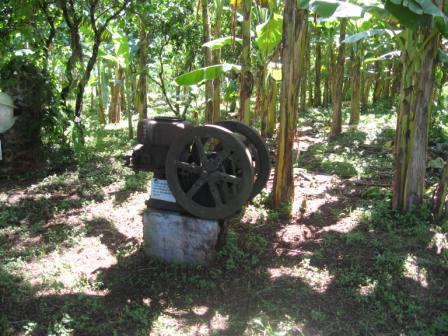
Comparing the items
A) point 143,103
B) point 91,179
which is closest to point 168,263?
point 91,179

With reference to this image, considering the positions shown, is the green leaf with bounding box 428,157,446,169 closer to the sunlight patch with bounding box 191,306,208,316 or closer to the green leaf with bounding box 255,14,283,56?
the green leaf with bounding box 255,14,283,56

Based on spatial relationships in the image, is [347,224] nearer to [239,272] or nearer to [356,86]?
[239,272]

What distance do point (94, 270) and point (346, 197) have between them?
3696 mm

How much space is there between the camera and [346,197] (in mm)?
6285

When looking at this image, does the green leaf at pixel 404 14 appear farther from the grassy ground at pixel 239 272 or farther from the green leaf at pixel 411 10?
the grassy ground at pixel 239 272

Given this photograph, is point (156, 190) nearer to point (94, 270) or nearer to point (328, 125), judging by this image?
point (94, 270)

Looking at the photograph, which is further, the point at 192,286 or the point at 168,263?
the point at 168,263

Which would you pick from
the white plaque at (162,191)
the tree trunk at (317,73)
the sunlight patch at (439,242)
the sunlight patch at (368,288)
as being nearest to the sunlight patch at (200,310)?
the white plaque at (162,191)

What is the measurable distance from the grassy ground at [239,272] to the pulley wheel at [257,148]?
27.8 inches

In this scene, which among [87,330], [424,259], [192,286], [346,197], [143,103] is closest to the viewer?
[87,330]

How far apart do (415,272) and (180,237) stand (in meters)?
2.40

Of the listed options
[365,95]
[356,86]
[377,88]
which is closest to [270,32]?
[356,86]

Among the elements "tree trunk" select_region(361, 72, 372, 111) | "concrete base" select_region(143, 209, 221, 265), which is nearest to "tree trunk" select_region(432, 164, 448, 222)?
"concrete base" select_region(143, 209, 221, 265)

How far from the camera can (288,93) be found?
538cm
